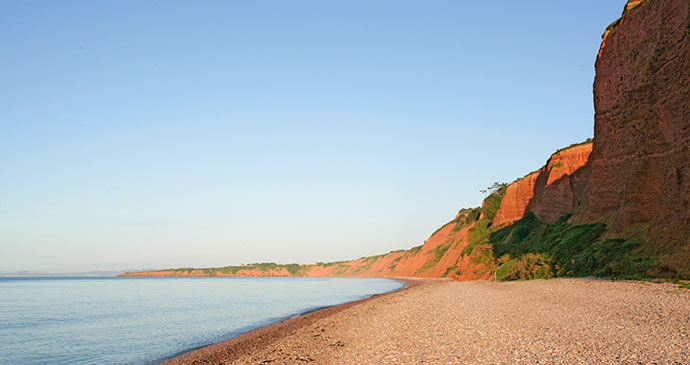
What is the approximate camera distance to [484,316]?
13766 millimetres

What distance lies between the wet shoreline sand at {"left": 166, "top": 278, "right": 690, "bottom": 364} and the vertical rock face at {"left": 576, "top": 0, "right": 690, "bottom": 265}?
6809 millimetres

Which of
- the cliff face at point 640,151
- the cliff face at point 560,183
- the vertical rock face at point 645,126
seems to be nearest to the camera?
the cliff face at point 640,151

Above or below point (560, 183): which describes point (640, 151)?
below

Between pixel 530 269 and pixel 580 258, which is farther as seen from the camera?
pixel 530 269

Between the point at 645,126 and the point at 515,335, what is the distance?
22192 millimetres

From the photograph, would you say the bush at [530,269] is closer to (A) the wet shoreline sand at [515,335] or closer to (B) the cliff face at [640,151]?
(B) the cliff face at [640,151]

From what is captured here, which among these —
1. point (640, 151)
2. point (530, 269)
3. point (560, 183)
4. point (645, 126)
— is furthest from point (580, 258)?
point (560, 183)

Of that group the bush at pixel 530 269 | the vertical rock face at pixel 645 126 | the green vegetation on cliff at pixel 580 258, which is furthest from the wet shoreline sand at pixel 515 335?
the bush at pixel 530 269

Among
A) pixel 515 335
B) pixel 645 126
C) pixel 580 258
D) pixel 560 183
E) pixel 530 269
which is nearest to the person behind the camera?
pixel 515 335

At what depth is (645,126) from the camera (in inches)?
985

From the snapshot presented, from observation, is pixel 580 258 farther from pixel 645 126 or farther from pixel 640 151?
pixel 645 126

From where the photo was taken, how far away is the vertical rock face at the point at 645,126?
69.0ft

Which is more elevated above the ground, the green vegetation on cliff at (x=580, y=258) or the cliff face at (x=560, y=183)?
the cliff face at (x=560, y=183)

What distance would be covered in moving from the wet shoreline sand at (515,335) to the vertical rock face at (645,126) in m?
6.81
